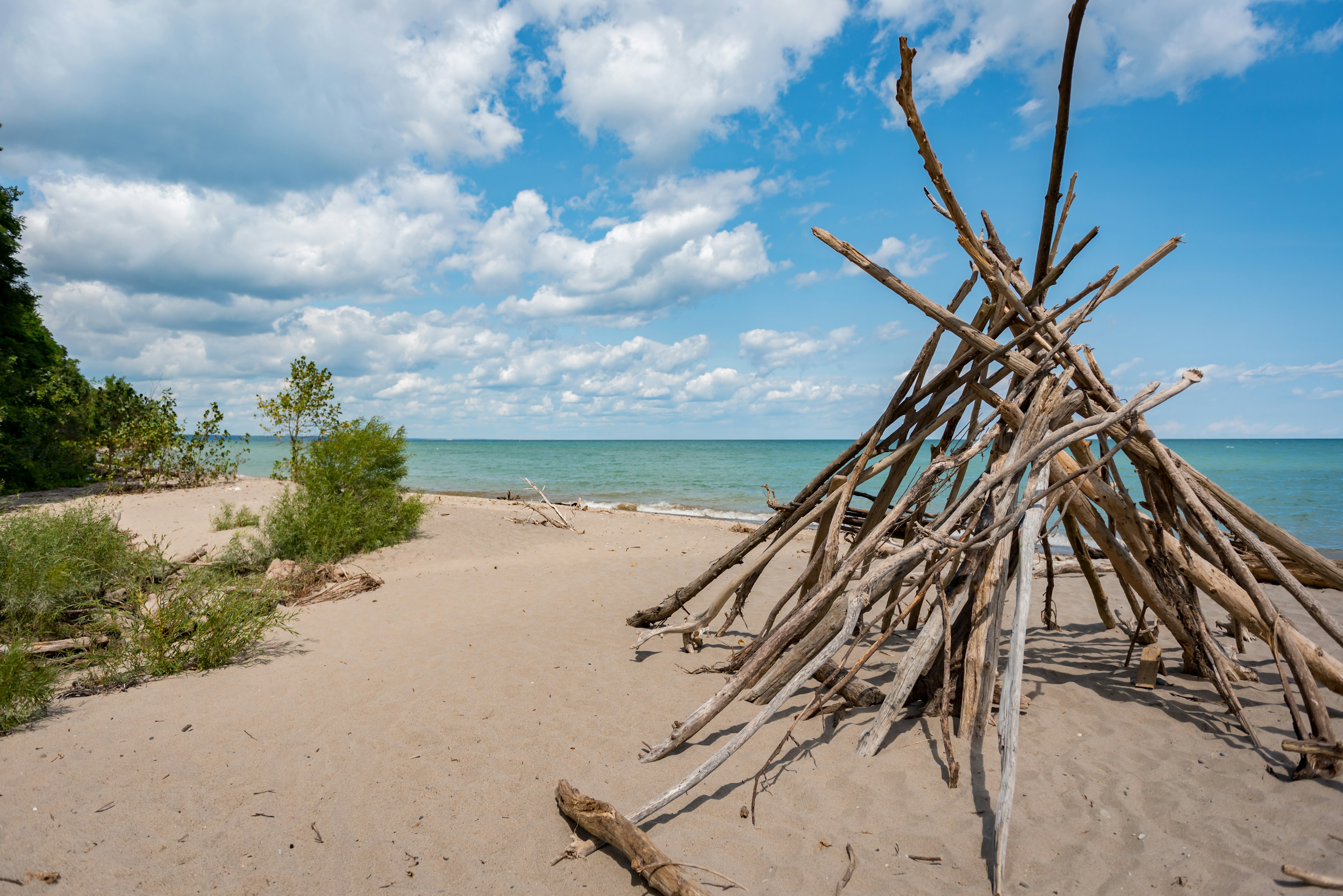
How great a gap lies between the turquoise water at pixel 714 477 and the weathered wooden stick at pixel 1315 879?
394 inches

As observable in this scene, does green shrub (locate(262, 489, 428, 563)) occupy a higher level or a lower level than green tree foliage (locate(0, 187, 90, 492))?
lower

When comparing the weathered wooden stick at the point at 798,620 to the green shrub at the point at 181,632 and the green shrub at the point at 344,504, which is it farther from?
the green shrub at the point at 344,504

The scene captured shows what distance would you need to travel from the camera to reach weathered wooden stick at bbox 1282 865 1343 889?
2395 mm

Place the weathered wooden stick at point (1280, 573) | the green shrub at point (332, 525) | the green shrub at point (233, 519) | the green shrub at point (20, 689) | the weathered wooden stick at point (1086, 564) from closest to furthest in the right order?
the weathered wooden stick at point (1280, 573), the green shrub at point (20, 689), the weathered wooden stick at point (1086, 564), the green shrub at point (332, 525), the green shrub at point (233, 519)

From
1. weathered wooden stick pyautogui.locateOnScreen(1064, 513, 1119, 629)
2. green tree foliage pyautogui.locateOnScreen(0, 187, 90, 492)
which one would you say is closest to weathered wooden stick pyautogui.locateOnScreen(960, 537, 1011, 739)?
weathered wooden stick pyautogui.locateOnScreen(1064, 513, 1119, 629)

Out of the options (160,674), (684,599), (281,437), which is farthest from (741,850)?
(281,437)

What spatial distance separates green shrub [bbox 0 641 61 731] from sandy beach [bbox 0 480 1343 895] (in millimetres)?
169

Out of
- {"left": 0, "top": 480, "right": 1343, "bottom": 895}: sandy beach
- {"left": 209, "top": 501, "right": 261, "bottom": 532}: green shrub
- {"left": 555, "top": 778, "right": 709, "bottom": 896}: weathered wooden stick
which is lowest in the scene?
{"left": 0, "top": 480, "right": 1343, "bottom": 895}: sandy beach

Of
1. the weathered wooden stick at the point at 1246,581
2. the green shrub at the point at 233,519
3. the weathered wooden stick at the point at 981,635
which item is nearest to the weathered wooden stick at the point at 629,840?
the weathered wooden stick at the point at 981,635

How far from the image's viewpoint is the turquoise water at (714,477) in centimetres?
2152

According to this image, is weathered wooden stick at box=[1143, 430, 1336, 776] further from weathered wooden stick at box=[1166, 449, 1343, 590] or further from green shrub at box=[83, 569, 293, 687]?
green shrub at box=[83, 569, 293, 687]

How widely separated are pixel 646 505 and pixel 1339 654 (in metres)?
18.6

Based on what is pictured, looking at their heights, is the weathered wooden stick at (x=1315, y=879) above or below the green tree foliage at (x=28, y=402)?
below

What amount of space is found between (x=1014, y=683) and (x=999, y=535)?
2.74ft
